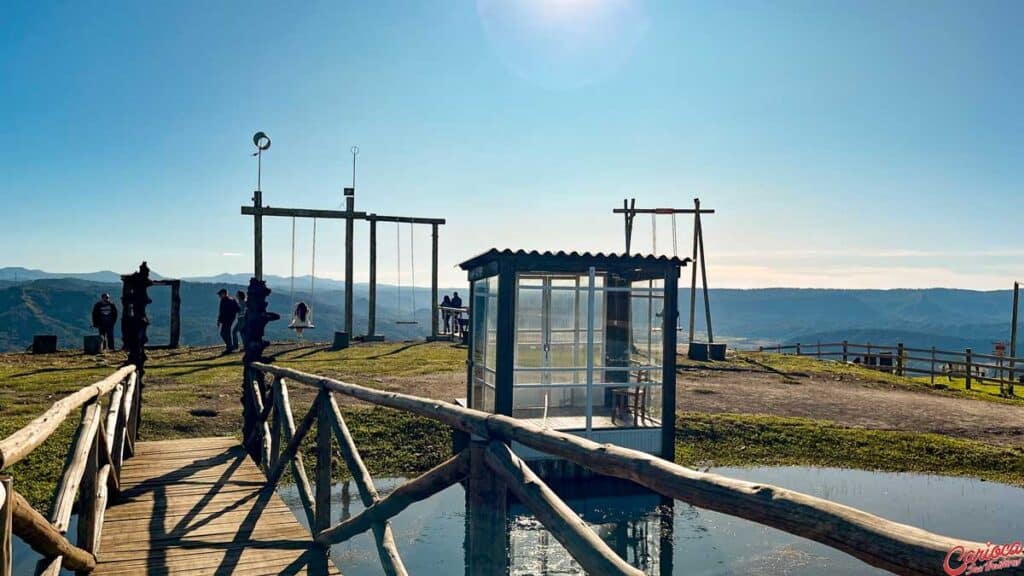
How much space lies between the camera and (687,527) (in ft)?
32.1

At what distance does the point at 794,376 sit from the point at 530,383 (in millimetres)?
15752

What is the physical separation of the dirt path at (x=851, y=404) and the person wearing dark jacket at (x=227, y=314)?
1438 cm

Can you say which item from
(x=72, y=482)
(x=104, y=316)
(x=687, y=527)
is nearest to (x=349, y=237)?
(x=104, y=316)

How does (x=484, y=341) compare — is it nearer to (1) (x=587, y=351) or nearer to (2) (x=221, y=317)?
(1) (x=587, y=351)

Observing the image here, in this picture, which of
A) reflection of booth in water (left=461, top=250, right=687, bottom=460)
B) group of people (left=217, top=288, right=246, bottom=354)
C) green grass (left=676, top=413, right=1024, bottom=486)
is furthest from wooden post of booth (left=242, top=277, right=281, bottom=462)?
group of people (left=217, top=288, right=246, bottom=354)

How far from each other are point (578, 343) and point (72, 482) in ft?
30.0

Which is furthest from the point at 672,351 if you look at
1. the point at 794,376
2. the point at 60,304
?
the point at 60,304

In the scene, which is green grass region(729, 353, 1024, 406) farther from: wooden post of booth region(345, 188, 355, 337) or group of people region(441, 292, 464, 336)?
wooden post of booth region(345, 188, 355, 337)

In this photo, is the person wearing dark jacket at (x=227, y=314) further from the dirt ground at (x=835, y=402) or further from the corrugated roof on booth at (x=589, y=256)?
the corrugated roof on booth at (x=589, y=256)

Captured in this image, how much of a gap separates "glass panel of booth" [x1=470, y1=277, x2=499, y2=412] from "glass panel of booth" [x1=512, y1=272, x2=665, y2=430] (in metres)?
0.39

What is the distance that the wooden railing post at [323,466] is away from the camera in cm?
555

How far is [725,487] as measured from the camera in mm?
2049

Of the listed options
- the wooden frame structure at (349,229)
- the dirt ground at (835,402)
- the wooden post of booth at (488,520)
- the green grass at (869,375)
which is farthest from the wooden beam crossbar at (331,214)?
the wooden post of booth at (488,520)

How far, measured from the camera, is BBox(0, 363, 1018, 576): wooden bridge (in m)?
1.86
